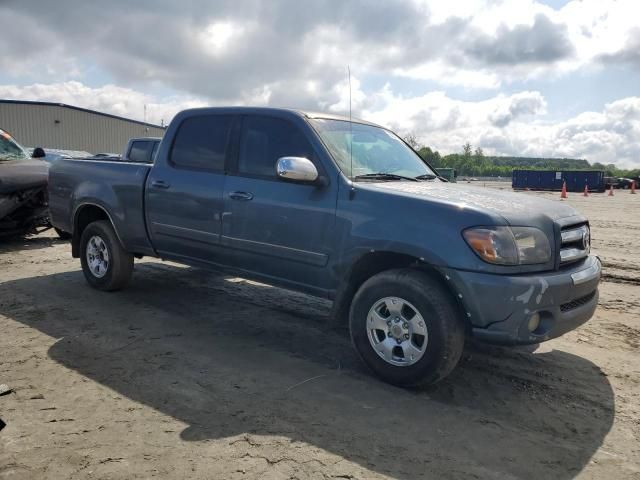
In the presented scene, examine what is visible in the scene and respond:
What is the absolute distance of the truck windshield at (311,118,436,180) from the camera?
13.7 ft

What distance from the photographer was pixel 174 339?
14.8 ft

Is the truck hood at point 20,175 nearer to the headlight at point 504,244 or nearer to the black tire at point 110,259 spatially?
the black tire at point 110,259

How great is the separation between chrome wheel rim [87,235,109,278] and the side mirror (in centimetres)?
291

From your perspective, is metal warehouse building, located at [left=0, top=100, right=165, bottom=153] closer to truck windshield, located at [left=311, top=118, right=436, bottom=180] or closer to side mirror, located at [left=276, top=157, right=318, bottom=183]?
truck windshield, located at [left=311, top=118, right=436, bottom=180]

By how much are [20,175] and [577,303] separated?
8.11 meters

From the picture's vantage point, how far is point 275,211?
4.23 metres

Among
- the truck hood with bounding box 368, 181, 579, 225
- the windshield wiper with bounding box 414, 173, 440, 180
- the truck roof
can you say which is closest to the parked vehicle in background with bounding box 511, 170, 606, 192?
the windshield wiper with bounding box 414, 173, 440, 180

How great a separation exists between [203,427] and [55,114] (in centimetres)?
4364

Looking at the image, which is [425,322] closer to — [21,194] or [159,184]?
[159,184]

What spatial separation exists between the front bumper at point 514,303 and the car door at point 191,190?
7.53 ft

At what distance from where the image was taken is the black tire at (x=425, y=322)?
3.38 m

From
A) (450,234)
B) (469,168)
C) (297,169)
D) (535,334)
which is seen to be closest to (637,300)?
(535,334)

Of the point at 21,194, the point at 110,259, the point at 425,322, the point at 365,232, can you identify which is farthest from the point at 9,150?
the point at 425,322

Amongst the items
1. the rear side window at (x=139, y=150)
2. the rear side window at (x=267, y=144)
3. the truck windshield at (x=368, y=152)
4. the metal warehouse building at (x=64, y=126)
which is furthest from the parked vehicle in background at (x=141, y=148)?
the metal warehouse building at (x=64, y=126)
